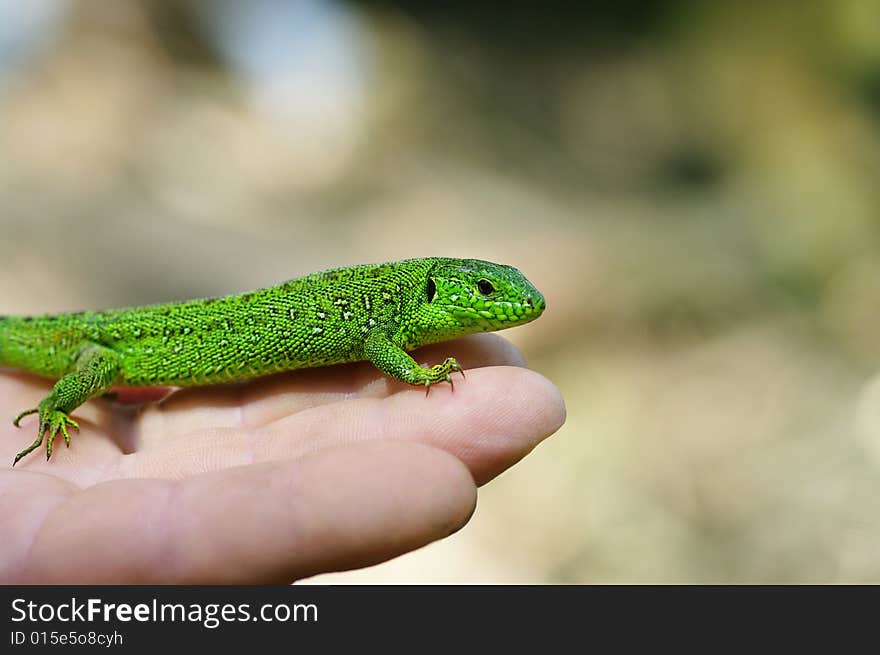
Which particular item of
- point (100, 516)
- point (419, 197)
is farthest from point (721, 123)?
point (100, 516)

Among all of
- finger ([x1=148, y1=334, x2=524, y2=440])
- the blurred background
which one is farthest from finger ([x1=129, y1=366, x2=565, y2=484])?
the blurred background

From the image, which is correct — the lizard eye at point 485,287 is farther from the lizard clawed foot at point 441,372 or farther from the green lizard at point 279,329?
the lizard clawed foot at point 441,372

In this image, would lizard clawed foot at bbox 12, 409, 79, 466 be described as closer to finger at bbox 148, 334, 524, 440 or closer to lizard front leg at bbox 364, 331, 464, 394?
finger at bbox 148, 334, 524, 440

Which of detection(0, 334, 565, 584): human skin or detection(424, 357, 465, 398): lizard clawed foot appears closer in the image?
detection(0, 334, 565, 584): human skin

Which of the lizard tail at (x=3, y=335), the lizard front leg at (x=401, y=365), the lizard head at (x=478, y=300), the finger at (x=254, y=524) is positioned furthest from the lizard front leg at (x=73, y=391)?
the lizard head at (x=478, y=300)

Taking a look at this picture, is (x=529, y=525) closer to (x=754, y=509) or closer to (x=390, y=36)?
(x=754, y=509)
